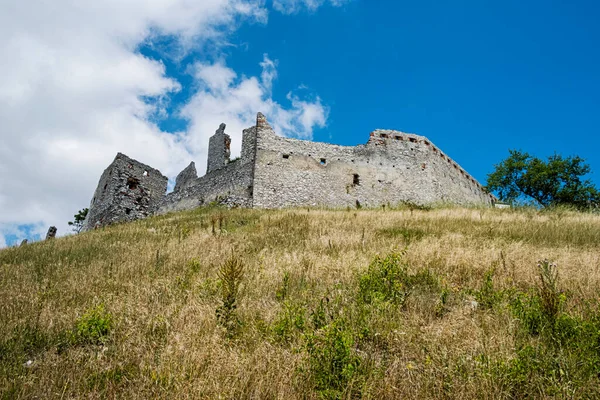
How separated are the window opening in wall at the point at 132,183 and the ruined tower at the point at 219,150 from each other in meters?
5.89

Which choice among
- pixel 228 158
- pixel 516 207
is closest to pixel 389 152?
pixel 516 207

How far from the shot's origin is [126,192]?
84.6 ft

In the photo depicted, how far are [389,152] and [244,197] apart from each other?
11303mm

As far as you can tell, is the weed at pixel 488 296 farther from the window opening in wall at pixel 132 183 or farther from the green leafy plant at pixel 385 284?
the window opening in wall at pixel 132 183

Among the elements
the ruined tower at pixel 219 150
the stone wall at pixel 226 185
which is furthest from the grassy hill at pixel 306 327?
the ruined tower at pixel 219 150

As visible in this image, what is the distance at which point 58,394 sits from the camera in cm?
293

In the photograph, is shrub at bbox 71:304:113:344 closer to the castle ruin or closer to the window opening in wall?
the castle ruin

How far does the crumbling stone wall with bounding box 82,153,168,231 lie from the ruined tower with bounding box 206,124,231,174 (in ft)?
18.0

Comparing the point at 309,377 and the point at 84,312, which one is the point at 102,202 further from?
the point at 309,377

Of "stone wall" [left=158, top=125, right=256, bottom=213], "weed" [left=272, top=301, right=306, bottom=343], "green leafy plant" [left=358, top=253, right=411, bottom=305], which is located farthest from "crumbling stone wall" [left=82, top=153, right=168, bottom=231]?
"weed" [left=272, top=301, right=306, bottom=343]

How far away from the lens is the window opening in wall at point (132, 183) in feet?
86.2

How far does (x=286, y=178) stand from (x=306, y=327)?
1875cm

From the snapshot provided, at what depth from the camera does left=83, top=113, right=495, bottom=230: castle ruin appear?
73.6 feet

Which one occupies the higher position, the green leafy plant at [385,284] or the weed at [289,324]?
the green leafy plant at [385,284]
